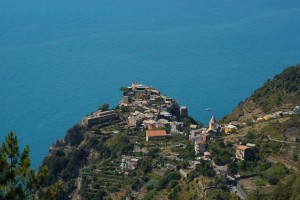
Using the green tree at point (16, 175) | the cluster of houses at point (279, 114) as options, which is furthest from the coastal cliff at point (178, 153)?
the green tree at point (16, 175)

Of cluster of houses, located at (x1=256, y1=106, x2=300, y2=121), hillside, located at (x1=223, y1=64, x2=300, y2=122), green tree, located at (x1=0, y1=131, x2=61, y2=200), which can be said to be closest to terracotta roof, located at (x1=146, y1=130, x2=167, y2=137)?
cluster of houses, located at (x1=256, y1=106, x2=300, y2=121)

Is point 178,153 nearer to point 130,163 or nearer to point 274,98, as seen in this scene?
point 130,163

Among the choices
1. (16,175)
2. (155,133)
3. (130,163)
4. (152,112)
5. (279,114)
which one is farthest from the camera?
(152,112)

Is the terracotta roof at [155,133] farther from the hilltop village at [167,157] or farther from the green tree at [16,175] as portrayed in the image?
the green tree at [16,175]

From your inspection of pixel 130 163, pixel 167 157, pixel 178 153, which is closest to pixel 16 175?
pixel 130 163

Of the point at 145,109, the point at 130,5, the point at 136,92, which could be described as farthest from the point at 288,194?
the point at 130,5

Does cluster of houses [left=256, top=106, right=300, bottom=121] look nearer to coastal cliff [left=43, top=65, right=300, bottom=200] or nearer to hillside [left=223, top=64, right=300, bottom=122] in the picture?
coastal cliff [left=43, top=65, right=300, bottom=200]

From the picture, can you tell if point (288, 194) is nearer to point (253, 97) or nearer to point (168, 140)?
point (168, 140)
